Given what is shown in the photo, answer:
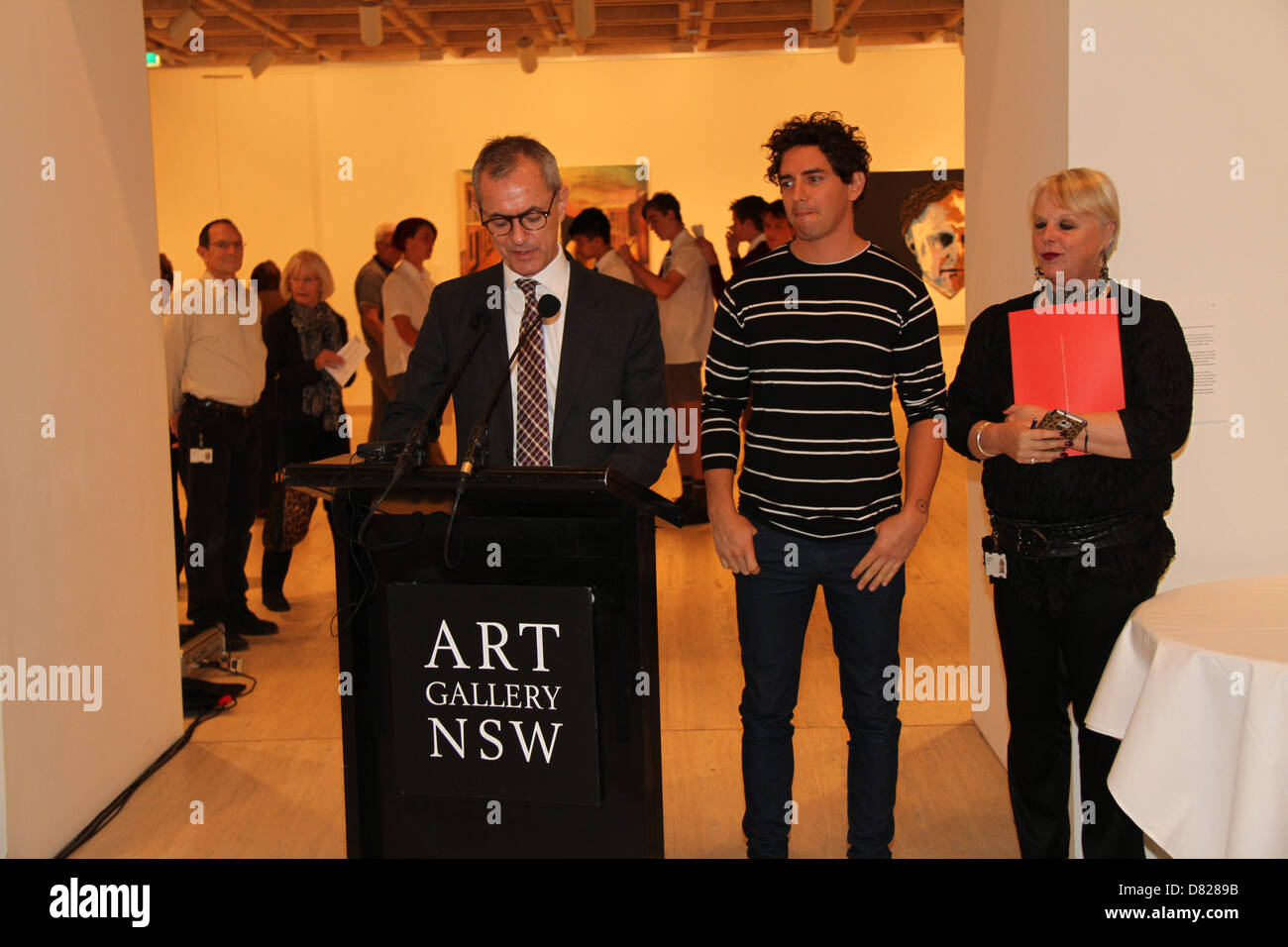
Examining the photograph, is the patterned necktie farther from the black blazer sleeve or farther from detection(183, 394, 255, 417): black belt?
detection(183, 394, 255, 417): black belt

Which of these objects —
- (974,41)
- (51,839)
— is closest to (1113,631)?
(974,41)

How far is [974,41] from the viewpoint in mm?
3846

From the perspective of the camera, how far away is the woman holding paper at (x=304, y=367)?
562 centimetres

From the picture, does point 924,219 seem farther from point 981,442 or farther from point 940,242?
point 981,442

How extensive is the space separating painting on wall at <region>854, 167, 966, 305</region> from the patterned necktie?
32.2 ft

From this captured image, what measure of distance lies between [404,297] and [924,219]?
Result: 6.72 metres

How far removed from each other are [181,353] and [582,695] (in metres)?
3.49

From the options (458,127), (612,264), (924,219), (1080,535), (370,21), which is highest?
(370,21)

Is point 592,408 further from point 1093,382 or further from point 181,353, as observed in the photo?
point 181,353

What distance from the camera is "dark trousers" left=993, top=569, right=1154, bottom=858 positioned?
2.42 meters

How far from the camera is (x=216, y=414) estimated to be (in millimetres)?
4945

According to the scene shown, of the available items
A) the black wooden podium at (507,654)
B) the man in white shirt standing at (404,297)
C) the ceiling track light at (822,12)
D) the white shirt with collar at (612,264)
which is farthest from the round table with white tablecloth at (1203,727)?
the ceiling track light at (822,12)

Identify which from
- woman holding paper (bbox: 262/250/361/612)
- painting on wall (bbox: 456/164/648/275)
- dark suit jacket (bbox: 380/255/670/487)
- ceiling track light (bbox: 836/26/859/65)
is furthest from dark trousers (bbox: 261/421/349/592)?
ceiling track light (bbox: 836/26/859/65)

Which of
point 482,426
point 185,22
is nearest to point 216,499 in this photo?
point 482,426
